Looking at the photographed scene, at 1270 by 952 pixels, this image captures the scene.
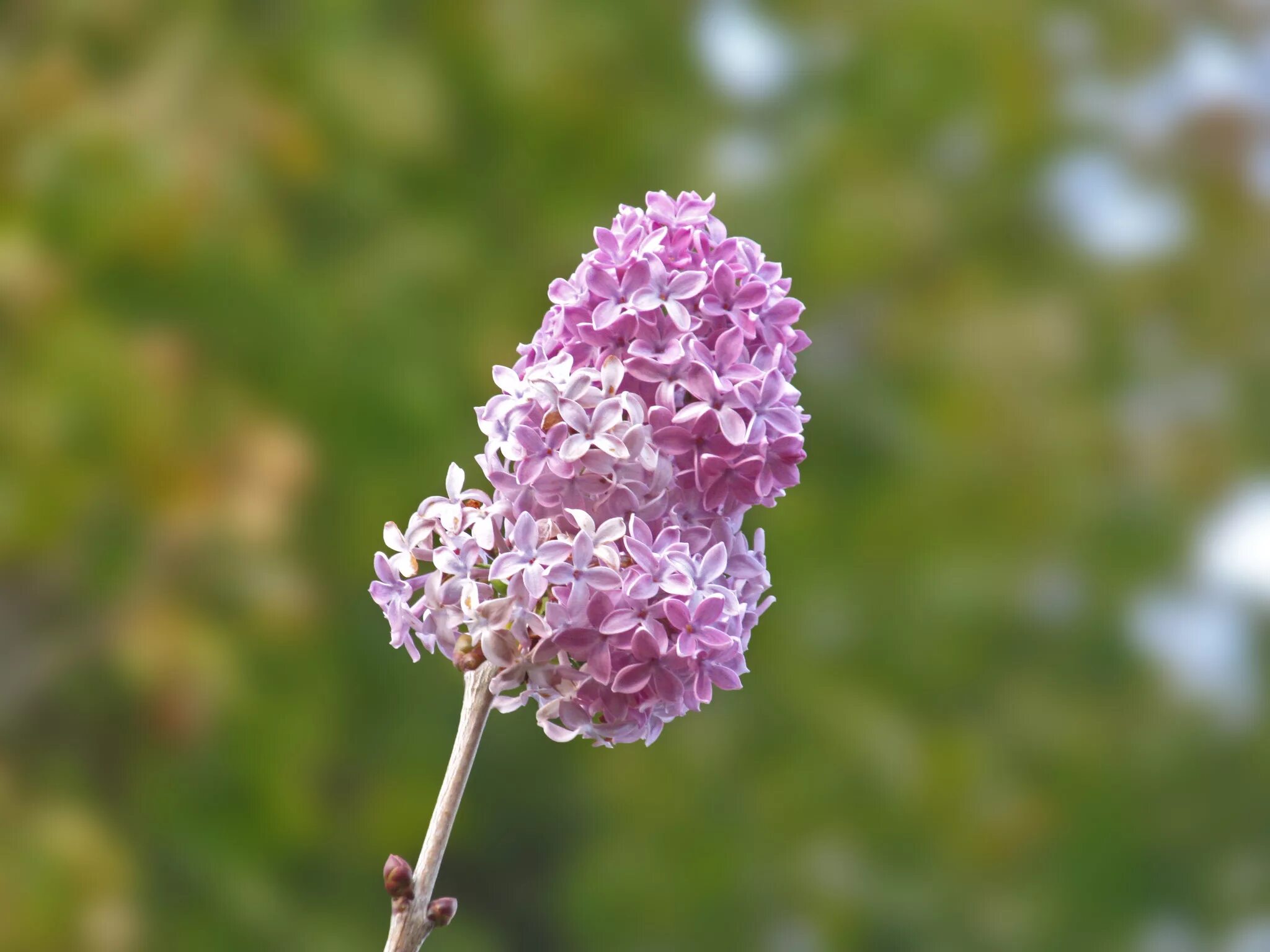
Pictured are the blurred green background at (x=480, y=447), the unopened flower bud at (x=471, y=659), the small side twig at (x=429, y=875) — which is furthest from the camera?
the blurred green background at (x=480, y=447)

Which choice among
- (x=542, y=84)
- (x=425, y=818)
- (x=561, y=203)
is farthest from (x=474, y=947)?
(x=542, y=84)

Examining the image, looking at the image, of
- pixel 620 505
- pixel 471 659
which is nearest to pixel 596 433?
pixel 620 505

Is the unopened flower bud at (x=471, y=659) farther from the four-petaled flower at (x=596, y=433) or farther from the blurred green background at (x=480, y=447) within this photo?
the blurred green background at (x=480, y=447)

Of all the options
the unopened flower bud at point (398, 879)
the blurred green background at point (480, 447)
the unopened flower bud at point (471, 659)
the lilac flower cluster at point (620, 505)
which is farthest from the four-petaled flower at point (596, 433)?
the blurred green background at point (480, 447)

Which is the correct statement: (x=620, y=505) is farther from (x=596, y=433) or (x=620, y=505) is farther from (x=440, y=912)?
(x=440, y=912)

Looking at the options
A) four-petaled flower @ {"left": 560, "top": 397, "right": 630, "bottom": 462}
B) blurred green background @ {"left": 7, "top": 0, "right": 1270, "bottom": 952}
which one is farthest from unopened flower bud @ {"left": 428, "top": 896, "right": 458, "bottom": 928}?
blurred green background @ {"left": 7, "top": 0, "right": 1270, "bottom": 952}

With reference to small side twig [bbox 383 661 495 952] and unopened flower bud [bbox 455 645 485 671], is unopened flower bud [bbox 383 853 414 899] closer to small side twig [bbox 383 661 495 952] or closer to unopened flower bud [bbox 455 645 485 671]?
small side twig [bbox 383 661 495 952]

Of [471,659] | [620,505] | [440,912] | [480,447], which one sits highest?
[480,447]
